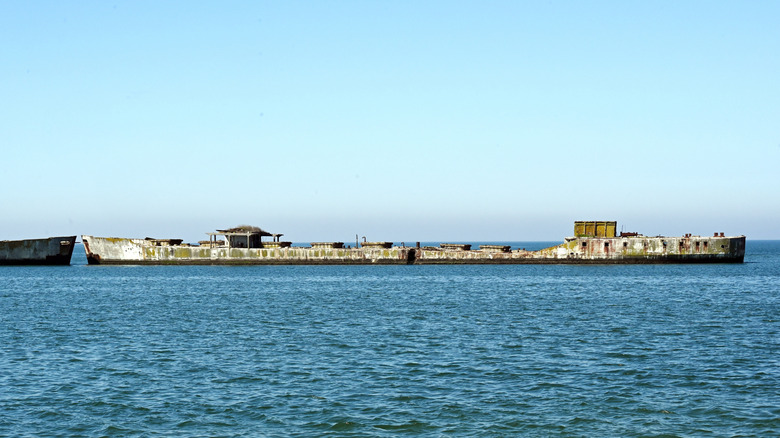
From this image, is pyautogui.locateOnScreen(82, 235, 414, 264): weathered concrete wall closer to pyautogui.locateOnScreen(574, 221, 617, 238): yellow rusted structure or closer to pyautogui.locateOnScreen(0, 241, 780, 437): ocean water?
pyautogui.locateOnScreen(574, 221, 617, 238): yellow rusted structure

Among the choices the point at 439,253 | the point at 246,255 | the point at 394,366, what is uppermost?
the point at 439,253

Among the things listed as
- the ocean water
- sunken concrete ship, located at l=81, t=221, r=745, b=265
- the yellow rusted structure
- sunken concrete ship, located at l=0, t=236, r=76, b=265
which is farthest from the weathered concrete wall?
the ocean water

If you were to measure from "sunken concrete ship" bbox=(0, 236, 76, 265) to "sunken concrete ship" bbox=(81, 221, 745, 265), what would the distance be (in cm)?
370

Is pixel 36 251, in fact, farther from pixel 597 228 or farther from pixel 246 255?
pixel 597 228

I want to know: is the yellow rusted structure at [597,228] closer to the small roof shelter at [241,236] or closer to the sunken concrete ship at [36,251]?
the small roof shelter at [241,236]

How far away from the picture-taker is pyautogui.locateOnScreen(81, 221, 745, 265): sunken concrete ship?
288 feet

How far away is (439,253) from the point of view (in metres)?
95.9

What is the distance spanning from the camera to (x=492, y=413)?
18922 mm

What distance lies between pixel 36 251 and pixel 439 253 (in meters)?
59.2

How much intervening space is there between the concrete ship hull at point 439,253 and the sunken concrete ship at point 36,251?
11.1ft

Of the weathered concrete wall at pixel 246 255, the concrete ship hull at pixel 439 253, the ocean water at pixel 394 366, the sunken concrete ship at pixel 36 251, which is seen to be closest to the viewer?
the ocean water at pixel 394 366

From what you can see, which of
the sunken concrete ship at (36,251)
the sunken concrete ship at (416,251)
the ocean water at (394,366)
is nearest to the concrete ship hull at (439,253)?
the sunken concrete ship at (416,251)

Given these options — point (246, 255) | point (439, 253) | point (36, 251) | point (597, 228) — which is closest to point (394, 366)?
point (597, 228)

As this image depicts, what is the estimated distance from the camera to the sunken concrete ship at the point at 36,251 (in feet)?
327
